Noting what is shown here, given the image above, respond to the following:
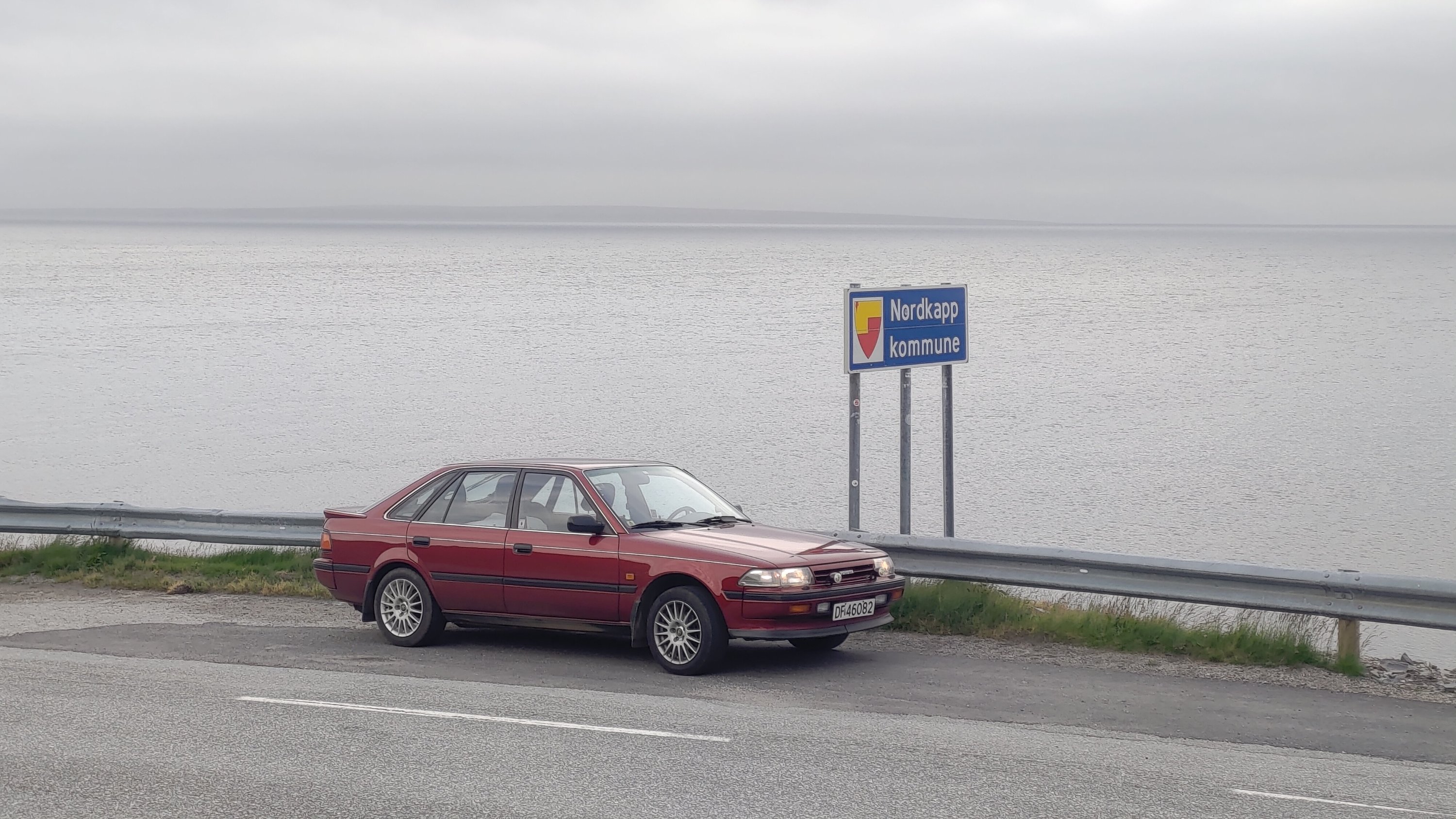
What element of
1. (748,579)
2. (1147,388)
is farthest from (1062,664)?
(1147,388)

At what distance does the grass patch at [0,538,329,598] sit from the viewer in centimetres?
1402

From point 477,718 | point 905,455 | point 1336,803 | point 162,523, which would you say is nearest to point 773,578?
point 477,718

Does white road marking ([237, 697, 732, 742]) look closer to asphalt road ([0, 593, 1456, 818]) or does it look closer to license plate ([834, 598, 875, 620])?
asphalt road ([0, 593, 1456, 818])

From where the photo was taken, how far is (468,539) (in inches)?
421

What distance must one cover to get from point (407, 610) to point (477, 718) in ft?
9.40

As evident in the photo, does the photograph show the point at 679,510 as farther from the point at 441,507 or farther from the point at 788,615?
the point at 441,507

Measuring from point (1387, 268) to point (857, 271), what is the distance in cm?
5377

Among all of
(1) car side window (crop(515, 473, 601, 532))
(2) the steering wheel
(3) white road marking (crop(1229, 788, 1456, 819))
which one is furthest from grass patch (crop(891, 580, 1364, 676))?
(3) white road marking (crop(1229, 788, 1456, 819))

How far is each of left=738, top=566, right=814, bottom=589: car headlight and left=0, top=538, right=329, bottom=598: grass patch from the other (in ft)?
18.5

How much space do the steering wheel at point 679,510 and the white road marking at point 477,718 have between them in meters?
2.62

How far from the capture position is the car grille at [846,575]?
9734 millimetres

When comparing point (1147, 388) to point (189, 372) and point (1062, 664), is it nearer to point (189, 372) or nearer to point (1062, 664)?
point (189, 372)

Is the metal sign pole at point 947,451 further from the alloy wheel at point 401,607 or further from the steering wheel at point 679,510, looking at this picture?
the alloy wheel at point 401,607

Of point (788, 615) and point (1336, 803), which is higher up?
point (788, 615)
